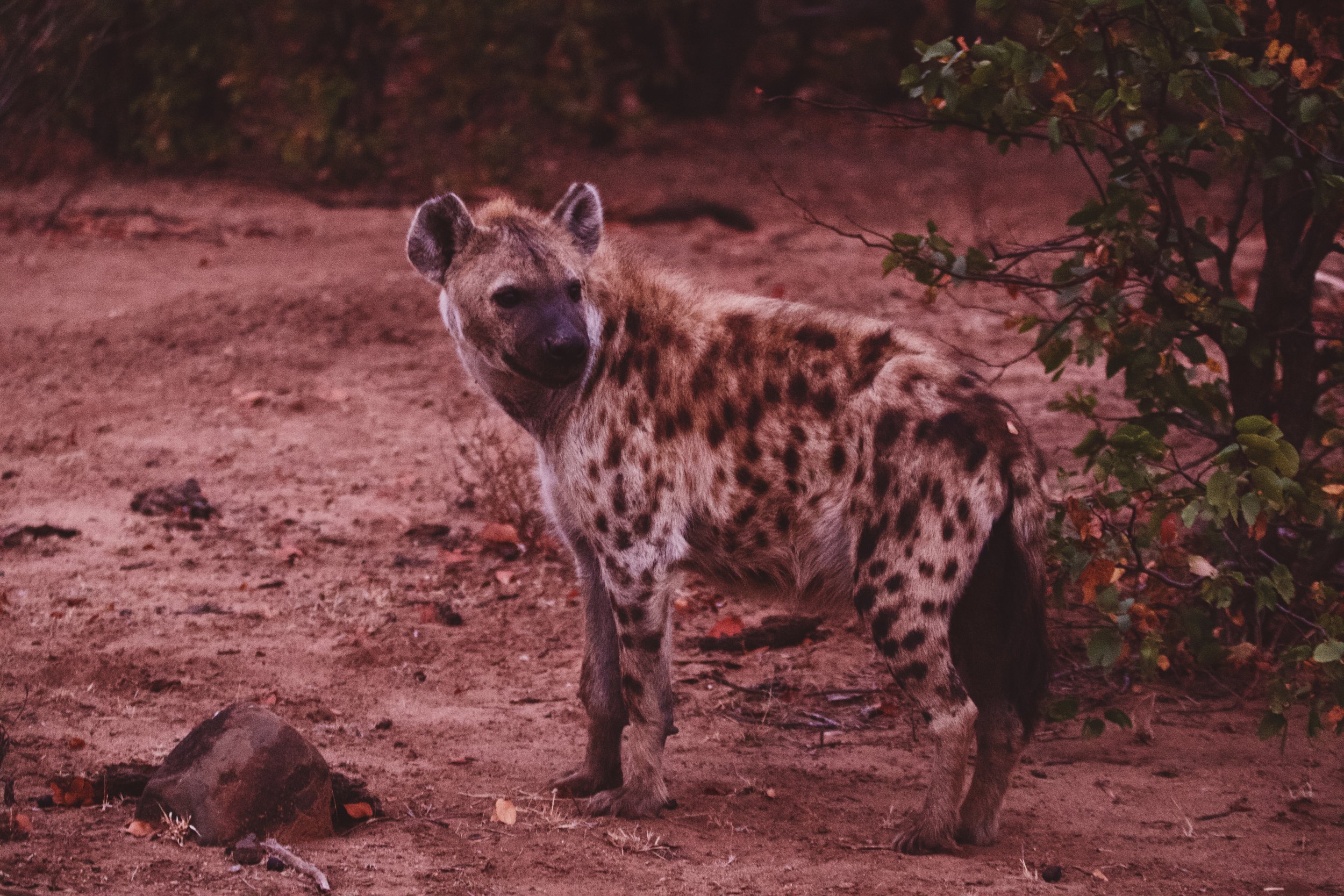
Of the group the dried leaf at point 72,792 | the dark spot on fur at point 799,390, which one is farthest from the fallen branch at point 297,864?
the dark spot on fur at point 799,390

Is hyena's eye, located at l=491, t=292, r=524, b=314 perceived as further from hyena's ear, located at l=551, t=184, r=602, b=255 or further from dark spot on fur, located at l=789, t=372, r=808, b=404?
dark spot on fur, located at l=789, t=372, r=808, b=404

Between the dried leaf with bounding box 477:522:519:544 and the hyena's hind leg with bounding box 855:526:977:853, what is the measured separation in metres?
2.41

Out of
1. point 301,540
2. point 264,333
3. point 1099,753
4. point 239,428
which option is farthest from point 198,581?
point 1099,753

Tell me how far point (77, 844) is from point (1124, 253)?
310 centimetres

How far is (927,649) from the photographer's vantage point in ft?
11.4

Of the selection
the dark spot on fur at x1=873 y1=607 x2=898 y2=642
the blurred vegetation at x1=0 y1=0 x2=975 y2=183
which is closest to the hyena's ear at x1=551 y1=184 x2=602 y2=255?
the dark spot on fur at x1=873 y1=607 x2=898 y2=642

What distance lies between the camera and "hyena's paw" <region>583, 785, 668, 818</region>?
12.3ft

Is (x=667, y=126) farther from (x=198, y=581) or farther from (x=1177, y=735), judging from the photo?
(x=1177, y=735)

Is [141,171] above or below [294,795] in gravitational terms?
above

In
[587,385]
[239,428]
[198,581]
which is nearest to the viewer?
[587,385]

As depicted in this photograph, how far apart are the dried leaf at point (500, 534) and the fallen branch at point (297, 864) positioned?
2.45 meters

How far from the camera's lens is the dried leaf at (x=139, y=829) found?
332cm

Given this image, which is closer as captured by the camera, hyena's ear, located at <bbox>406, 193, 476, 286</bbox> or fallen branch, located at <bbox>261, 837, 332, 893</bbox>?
fallen branch, located at <bbox>261, 837, 332, 893</bbox>

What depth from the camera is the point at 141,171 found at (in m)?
10.2
